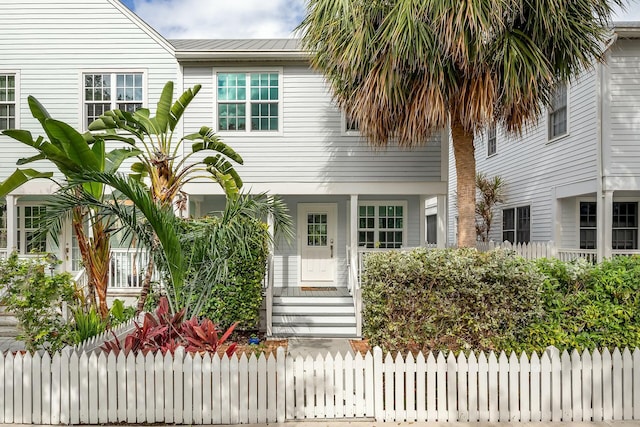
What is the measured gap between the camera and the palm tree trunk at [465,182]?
7.44 metres

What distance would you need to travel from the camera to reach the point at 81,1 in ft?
33.7

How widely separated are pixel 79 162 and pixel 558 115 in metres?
12.1

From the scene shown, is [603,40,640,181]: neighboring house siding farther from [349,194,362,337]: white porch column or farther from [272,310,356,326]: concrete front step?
[272,310,356,326]: concrete front step

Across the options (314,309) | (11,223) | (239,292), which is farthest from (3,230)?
(314,309)

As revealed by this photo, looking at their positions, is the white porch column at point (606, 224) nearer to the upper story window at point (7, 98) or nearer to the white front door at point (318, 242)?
the white front door at point (318, 242)

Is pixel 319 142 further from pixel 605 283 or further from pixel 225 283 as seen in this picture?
pixel 605 283

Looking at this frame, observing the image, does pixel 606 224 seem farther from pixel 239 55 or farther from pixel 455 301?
pixel 239 55

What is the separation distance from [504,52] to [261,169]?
20.0 ft

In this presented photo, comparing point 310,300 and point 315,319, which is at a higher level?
point 310,300

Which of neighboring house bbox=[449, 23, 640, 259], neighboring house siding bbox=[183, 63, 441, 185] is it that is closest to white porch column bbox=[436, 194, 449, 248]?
neighboring house siding bbox=[183, 63, 441, 185]

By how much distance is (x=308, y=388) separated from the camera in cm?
452

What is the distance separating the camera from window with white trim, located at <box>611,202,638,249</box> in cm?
1096

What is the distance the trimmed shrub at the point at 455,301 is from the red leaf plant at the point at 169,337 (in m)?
2.18

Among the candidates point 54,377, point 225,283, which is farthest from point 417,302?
point 54,377
